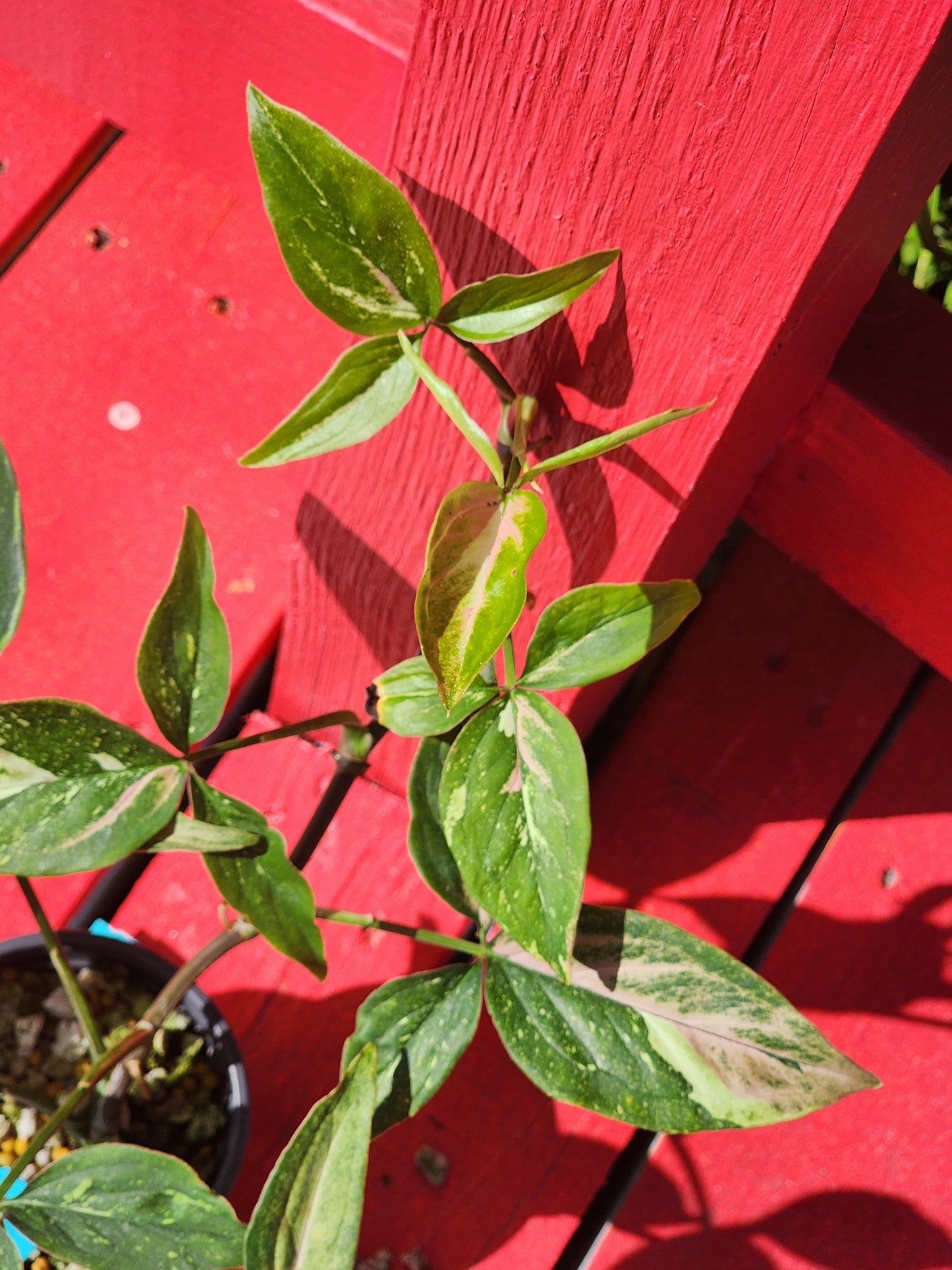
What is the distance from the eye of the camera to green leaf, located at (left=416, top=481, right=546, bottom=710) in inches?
15.1

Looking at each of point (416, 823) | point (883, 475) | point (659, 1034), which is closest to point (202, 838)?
point (416, 823)

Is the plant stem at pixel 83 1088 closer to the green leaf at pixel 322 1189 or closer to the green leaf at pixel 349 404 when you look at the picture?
the green leaf at pixel 322 1189

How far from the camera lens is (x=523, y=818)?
47 cm

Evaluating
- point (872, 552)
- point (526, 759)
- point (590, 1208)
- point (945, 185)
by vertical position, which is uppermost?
point (945, 185)

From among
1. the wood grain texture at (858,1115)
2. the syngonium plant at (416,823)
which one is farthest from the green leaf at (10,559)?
the wood grain texture at (858,1115)

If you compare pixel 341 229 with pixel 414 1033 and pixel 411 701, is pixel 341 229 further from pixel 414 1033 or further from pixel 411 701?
pixel 414 1033

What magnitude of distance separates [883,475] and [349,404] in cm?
37

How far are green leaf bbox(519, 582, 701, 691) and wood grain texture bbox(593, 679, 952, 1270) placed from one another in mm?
513

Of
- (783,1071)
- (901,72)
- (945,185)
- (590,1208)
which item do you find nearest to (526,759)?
(783,1071)

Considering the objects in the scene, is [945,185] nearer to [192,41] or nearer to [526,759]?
[192,41]

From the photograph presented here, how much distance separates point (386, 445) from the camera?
2.16ft

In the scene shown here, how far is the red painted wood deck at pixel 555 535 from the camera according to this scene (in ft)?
1.55

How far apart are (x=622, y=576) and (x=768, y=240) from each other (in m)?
0.24

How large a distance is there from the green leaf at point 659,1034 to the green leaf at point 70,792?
0.22m
